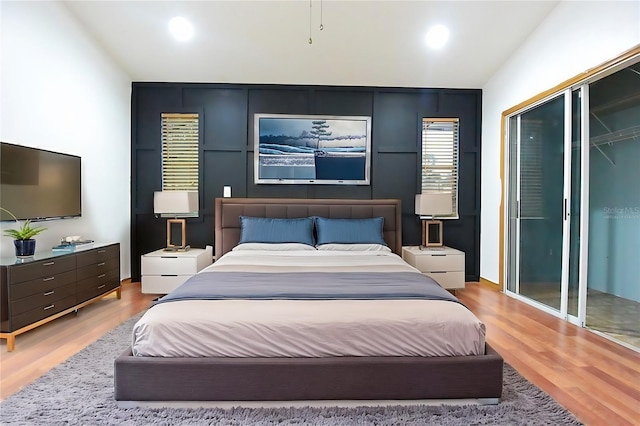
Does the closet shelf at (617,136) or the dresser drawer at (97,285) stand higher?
the closet shelf at (617,136)

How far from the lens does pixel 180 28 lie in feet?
13.5

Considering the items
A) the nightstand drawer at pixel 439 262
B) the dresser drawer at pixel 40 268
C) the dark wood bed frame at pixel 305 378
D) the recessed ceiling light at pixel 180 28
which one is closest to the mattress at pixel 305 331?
the dark wood bed frame at pixel 305 378

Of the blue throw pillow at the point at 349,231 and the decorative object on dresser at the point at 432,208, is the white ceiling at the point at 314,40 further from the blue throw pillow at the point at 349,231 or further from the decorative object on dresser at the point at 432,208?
the blue throw pillow at the point at 349,231

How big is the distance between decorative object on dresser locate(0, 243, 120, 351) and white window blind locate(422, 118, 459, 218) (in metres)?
4.06

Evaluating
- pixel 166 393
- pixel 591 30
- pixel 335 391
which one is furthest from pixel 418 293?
pixel 591 30

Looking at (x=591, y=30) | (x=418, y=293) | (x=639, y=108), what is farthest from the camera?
(x=591, y=30)

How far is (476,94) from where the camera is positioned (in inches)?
209

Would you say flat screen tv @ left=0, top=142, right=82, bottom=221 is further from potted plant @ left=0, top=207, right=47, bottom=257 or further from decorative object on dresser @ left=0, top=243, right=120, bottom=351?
decorative object on dresser @ left=0, top=243, right=120, bottom=351

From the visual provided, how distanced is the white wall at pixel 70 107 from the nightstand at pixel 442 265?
12.4 feet

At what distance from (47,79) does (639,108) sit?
522 cm

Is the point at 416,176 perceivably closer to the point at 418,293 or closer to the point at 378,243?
the point at 378,243

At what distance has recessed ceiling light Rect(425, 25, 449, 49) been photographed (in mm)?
4160

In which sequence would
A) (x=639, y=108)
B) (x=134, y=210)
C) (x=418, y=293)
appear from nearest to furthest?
1. (x=418, y=293)
2. (x=639, y=108)
3. (x=134, y=210)

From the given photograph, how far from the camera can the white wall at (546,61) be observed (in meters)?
3.08
